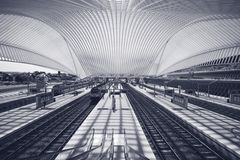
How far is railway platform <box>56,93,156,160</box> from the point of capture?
28.3 feet

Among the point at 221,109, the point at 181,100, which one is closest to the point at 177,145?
the point at 181,100

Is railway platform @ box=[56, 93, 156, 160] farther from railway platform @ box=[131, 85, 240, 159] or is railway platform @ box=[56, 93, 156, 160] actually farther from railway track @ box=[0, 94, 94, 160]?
railway platform @ box=[131, 85, 240, 159]

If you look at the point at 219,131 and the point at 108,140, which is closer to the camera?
the point at 108,140

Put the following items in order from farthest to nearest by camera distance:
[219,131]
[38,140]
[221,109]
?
[221,109] → [38,140] → [219,131]

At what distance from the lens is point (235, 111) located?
1925cm

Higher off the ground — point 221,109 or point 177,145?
point 221,109

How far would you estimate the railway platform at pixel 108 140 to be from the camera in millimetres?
8617

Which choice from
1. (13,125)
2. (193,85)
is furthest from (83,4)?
(193,85)

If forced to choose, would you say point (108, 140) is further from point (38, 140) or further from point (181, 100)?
point (181, 100)

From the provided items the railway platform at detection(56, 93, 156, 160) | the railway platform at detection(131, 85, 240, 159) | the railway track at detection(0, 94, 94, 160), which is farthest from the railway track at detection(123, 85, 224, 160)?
the railway track at detection(0, 94, 94, 160)

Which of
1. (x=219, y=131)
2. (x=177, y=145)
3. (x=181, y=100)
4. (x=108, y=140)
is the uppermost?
(x=181, y=100)

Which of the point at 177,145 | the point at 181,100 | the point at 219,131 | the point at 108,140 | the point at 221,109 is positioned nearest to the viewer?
the point at 108,140

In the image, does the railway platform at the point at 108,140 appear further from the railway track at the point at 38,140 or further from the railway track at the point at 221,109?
the railway track at the point at 221,109

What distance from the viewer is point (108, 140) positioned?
36.8 feet
